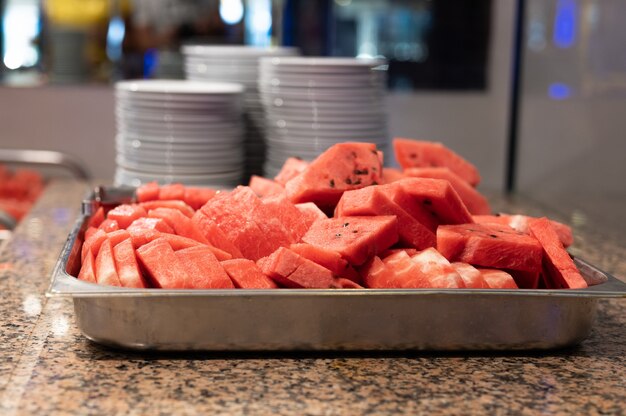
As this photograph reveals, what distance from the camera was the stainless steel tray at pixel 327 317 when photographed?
1.00 metres

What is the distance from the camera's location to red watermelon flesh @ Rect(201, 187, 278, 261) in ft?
3.84

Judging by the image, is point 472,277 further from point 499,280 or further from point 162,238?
point 162,238

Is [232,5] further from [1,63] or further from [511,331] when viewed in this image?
[511,331]

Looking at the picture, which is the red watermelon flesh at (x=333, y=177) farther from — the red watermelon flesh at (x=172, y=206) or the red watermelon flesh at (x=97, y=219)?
the red watermelon flesh at (x=97, y=219)

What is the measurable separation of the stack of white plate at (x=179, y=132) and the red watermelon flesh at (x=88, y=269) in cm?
80

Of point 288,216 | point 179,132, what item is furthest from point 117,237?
point 179,132

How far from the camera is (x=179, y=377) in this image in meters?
1.00

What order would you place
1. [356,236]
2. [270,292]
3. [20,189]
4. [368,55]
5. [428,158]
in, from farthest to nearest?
[368,55] < [20,189] < [428,158] < [356,236] < [270,292]

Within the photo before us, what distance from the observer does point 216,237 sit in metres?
1.18

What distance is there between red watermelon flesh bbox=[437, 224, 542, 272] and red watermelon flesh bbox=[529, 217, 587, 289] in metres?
0.02

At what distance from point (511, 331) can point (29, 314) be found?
27.8 inches

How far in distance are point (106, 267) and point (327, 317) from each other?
0.95 feet

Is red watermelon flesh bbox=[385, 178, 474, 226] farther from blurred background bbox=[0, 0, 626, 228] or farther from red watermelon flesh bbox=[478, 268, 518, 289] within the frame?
blurred background bbox=[0, 0, 626, 228]

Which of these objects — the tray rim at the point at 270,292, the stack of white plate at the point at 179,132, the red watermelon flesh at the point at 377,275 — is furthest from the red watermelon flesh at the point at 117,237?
the stack of white plate at the point at 179,132
